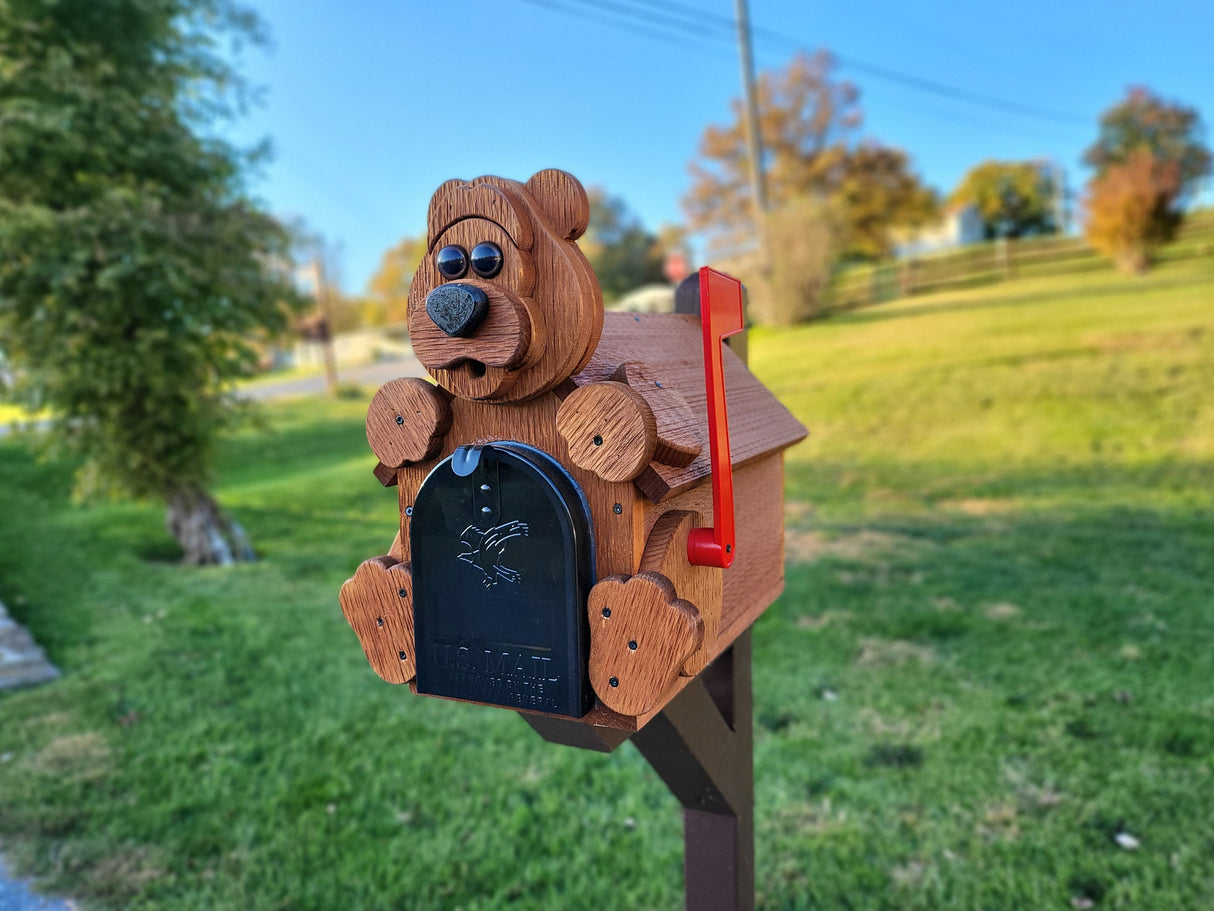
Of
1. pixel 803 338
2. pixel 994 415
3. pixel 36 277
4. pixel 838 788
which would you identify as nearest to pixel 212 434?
pixel 36 277

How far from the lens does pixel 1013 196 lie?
39.5 m

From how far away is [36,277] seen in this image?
17.9 ft

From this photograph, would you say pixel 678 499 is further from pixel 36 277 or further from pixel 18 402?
pixel 18 402

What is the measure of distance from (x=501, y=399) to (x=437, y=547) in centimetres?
19

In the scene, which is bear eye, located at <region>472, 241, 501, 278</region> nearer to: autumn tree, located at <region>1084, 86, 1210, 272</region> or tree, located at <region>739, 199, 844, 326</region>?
Result: tree, located at <region>739, 199, 844, 326</region>

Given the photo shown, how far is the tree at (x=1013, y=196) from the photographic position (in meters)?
38.6

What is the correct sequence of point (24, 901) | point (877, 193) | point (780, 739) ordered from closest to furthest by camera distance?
point (24, 901)
point (780, 739)
point (877, 193)

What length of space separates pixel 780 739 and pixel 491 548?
95.1 inches

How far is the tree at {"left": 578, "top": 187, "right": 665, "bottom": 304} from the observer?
37.7m

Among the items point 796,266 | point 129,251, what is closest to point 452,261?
point 129,251

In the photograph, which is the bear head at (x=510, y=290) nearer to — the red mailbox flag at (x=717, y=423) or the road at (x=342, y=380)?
the red mailbox flag at (x=717, y=423)

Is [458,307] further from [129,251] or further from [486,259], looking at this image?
[129,251]

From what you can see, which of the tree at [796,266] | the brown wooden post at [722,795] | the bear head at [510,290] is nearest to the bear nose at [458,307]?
the bear head at [510,290]

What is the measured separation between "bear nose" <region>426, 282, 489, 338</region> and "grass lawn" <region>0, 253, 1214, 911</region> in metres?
1.90
